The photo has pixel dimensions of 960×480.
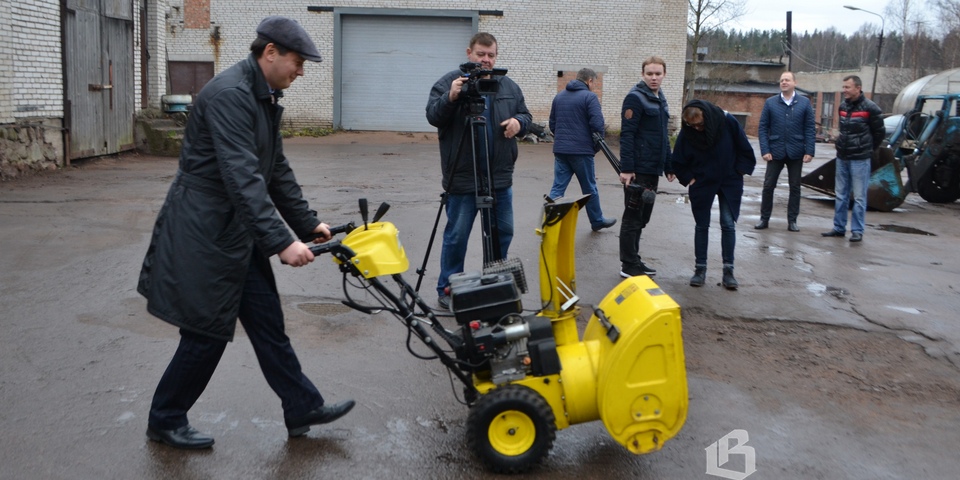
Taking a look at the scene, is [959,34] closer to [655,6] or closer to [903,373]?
[655,6]

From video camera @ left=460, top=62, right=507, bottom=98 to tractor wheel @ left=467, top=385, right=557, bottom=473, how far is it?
246 centimetres

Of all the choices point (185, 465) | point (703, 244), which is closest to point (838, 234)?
point (703, 244)

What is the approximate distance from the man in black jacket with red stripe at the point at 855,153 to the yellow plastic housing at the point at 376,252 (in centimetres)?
756

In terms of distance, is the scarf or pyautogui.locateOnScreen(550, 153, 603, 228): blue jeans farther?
pyautogui.locateOnScreen(550, 153, 603, 228): blue jeans

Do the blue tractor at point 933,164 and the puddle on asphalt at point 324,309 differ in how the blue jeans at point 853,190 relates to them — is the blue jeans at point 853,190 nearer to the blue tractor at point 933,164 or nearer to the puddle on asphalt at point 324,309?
the blue tractor at point 933,164

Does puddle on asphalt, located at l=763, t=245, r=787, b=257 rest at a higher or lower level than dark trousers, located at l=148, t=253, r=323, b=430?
lower

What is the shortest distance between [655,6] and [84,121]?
17.4 meters

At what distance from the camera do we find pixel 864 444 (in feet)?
13.8

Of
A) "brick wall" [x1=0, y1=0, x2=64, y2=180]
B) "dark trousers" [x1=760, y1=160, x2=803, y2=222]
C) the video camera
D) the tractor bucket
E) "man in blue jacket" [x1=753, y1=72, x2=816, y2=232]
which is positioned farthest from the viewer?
"brick wall" [x1=0, y1=0, x2=64, y2=180]

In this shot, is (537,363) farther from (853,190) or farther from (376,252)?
(853,190)

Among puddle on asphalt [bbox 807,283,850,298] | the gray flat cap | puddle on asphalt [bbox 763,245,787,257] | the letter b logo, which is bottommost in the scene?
the letter b logo

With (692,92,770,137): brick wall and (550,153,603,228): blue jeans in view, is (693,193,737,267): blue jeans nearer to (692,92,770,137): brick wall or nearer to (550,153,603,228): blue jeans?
(550,153,603,228): blue jeans

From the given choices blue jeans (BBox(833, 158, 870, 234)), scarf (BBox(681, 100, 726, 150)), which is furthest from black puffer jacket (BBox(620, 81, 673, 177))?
blue jeans (BBox(833, 158, 870, 234))

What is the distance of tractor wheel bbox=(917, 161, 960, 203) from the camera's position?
1426cm
